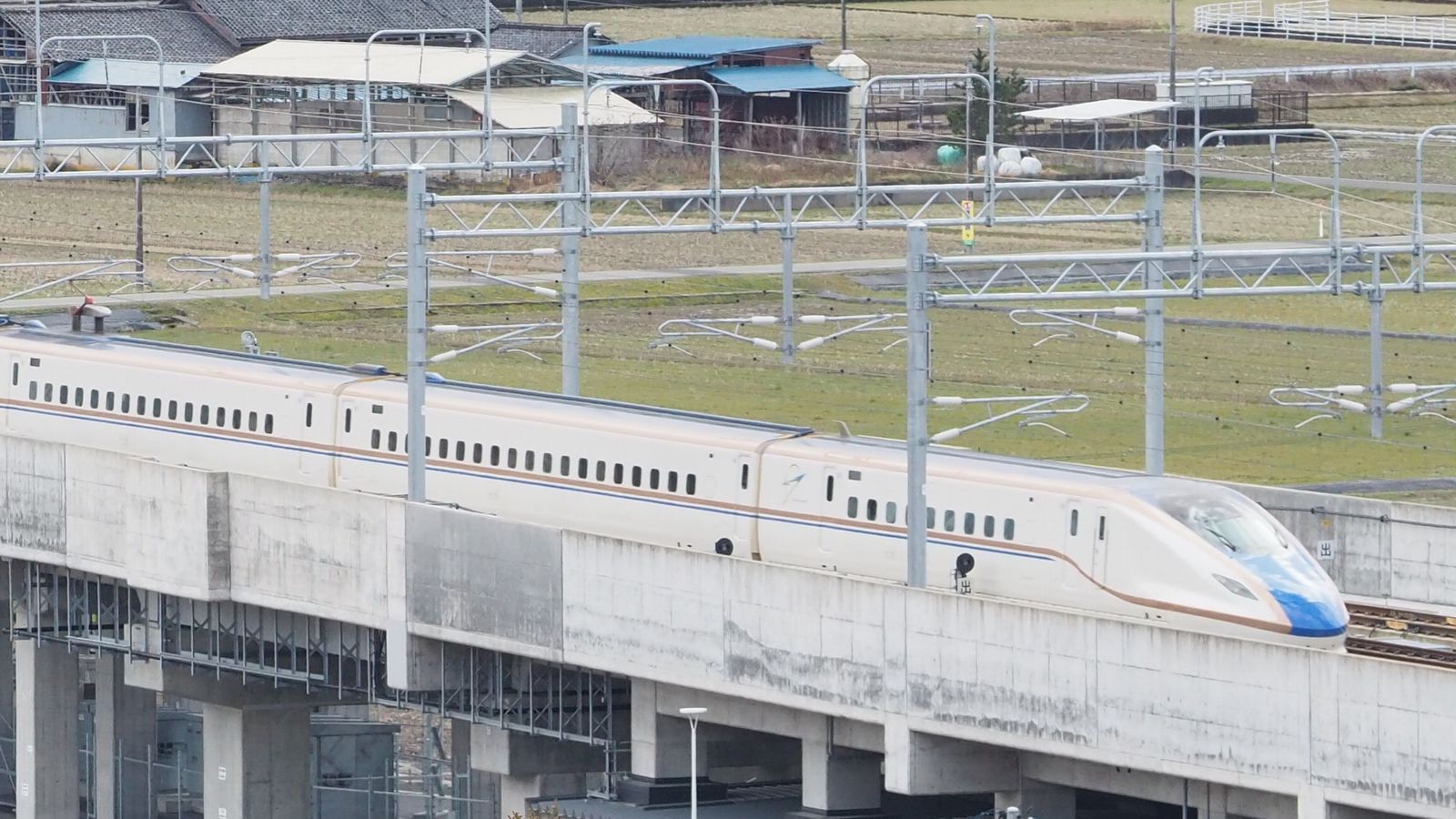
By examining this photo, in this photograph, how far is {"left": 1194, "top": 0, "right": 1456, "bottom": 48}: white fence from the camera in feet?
460

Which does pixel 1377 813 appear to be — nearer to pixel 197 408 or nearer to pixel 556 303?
pixel 197 408

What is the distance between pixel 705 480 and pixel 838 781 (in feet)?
22.6

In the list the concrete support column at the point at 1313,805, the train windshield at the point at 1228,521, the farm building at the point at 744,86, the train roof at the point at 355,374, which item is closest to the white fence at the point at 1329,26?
the farm building at the point at 744,86

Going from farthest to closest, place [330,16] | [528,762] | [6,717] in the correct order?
1. [330,16]
2. [6,717]
3. [528,762]

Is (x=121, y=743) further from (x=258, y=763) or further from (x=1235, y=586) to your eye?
(x=1235, y=586)

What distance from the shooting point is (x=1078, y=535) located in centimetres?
4128

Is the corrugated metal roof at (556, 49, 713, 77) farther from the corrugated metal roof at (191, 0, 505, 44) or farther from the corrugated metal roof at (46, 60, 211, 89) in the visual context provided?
the corrugated metal roof at (46, 60, 211, 89)

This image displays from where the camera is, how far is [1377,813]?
35.0 m

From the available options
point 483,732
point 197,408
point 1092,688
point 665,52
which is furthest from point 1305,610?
point 665,52

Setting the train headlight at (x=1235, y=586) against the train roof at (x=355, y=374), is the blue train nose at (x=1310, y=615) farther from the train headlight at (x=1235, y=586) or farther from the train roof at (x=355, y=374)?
the train roof at (x=355, y=374)

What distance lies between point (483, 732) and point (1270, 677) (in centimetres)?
1576

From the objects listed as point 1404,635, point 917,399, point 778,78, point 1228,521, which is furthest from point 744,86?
point 917,399

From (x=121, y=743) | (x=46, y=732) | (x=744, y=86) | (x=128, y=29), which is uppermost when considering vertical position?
(x=128, y=29)

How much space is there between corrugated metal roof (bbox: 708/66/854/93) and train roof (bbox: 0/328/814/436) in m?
56.0
